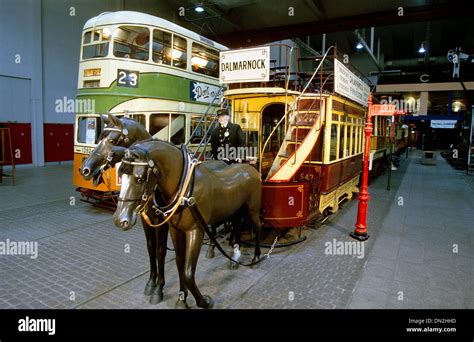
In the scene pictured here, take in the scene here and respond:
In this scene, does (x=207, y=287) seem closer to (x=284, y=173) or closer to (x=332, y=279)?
(x=332, y=279)

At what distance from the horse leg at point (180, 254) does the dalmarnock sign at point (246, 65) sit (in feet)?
11.9

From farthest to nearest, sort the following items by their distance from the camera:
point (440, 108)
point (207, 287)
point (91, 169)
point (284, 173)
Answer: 1. point (440, 108)
2. point (284, 173)
3. point (207, 287)
4. point (91, 169)

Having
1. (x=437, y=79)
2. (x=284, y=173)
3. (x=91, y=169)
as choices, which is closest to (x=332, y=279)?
(x=284, y=173)

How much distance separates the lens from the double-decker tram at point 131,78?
8.42 meters

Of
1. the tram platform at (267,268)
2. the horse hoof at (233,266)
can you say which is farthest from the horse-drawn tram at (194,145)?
the tram platform at (267,268)

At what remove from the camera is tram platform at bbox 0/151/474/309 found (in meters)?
4.28

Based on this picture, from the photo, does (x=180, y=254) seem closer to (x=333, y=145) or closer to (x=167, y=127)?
(x=333, y=145)

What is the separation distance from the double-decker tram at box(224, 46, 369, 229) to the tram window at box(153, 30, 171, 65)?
221 centimetres

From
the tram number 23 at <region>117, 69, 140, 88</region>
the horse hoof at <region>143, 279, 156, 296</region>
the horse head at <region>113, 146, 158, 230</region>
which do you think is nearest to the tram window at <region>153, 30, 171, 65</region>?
the tram number 23 at <region>117, 69, 140, 88</region>

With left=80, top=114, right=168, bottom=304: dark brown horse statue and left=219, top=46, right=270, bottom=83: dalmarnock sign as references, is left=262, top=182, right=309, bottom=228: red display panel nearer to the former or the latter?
left=219, top=46, right=270, bottom=83: dalmarnock sign

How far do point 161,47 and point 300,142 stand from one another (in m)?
5.07

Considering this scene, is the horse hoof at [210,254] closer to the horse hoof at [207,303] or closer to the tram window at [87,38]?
the horse hoof at [207,303]
